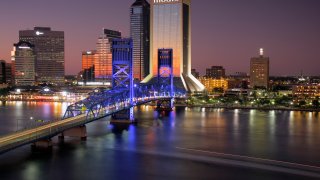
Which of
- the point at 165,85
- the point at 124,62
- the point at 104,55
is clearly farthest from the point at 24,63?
the point at 124,62

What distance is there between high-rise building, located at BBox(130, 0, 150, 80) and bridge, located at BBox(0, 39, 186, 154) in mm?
39939

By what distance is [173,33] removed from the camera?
6153cm

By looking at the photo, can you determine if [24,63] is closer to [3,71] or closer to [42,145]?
[3,71]

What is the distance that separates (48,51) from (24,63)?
8.80 meters

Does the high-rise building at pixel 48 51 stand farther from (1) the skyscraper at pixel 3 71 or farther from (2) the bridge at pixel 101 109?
(2) the bridge at pixel 101 109

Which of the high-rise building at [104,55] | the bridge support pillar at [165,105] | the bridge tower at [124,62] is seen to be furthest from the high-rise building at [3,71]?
the bridge tower at [124,62]

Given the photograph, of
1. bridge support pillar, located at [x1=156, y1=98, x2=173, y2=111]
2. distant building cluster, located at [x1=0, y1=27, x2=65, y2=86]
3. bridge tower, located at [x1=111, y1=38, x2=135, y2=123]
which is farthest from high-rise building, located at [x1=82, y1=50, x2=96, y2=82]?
bridge tower, located at [x1=111, y1=38, x2=135, y2=123]

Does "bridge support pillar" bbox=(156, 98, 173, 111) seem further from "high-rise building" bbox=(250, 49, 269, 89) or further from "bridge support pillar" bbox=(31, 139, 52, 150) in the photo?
"high-rise building" bbox=(250, 49, 269, 89)

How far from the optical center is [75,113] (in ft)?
79.8

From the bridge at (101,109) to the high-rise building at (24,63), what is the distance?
5931 centimetres

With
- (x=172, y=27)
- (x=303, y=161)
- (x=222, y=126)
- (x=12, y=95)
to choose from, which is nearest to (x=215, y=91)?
(x=172, y=27)

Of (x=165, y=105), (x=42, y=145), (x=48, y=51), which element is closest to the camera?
(x=42, y=145)

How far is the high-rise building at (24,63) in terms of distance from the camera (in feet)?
320

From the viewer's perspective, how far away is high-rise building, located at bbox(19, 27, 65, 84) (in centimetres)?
10456
